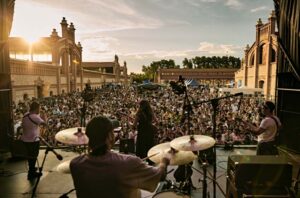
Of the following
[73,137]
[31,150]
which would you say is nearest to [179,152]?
[73,137]

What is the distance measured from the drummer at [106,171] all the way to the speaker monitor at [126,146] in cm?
418

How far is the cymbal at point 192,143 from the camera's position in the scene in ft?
9.00

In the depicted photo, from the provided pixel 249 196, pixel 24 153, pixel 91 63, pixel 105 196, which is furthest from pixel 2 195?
pixel 91 63

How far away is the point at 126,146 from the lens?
5816 mm

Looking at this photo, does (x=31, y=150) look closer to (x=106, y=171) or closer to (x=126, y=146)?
(x=126, y=146)

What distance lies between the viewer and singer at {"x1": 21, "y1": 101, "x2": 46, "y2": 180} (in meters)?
4.34

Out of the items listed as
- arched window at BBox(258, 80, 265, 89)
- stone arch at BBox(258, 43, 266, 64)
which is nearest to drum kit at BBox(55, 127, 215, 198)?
stone arch at BBox(258, 43, 266, 64)

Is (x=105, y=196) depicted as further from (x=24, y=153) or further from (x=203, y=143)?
(x=24, y=153)

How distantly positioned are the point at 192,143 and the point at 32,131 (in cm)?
328

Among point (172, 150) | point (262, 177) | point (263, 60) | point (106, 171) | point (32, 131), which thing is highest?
point (263, 60)

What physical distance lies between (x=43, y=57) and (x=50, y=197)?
2988 cm

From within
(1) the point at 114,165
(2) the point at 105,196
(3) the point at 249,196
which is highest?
(1) the point at 114,165

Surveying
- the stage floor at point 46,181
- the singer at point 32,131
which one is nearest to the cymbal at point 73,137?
the stage floor at point 46,181

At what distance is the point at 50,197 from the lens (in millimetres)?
3850
